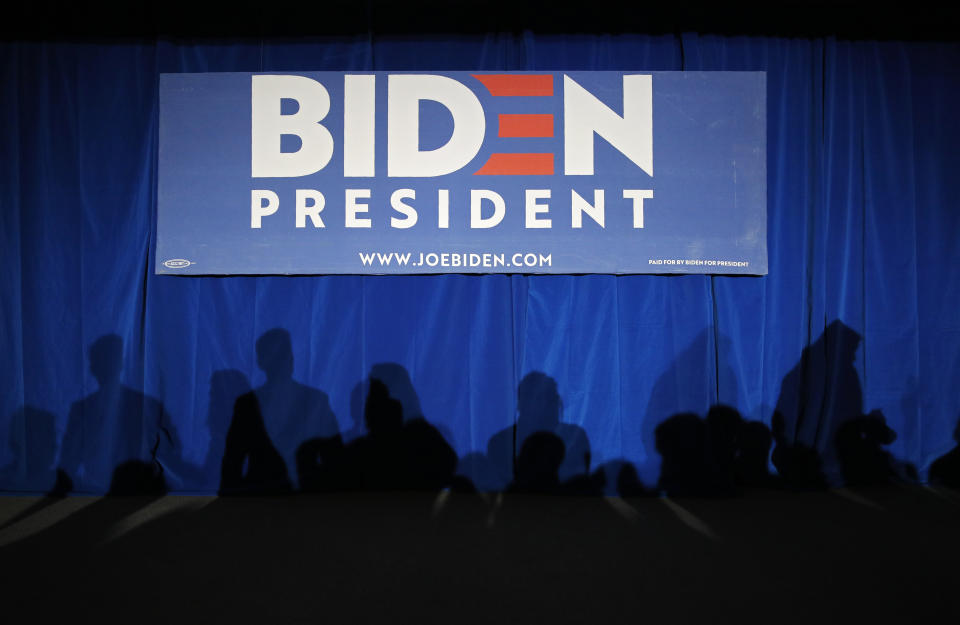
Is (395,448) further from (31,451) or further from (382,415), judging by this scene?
(31,451)

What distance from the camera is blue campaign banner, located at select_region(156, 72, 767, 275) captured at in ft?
8.87

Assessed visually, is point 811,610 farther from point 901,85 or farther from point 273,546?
point 901,85

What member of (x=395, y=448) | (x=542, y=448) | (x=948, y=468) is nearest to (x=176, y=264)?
(x=395, y=448)

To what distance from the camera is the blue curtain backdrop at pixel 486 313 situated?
108 inches

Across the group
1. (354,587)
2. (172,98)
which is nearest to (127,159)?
(172,98)

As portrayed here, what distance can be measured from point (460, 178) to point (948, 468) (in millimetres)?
3183

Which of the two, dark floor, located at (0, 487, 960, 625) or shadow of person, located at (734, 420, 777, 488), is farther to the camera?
shadow of person, located at (734, 420, 777, 488)

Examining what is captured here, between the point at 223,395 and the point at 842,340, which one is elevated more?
the point at 842,340

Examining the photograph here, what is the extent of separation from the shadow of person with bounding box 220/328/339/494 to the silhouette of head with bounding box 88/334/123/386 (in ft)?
2.35

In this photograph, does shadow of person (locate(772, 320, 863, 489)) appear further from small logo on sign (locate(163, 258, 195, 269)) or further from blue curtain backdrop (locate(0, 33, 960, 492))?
small logo on sign (locate(163, 258, 195, 269))

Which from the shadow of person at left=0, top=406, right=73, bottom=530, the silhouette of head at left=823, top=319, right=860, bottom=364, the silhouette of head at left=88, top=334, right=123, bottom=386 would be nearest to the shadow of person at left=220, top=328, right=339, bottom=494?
the silhouette of head at left=88, top=334, right=123, bottom=386

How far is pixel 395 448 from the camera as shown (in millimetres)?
2756

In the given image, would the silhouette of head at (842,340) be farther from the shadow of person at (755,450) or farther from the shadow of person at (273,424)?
the shadow of person at (273,424)

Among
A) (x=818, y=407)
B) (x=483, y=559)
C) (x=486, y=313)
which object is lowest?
(x=483, y=559)
